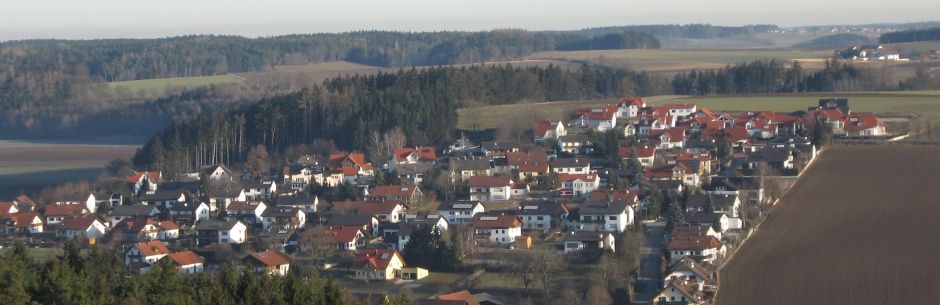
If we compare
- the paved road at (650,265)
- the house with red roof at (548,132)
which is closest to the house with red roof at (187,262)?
the paved road at (650,265)

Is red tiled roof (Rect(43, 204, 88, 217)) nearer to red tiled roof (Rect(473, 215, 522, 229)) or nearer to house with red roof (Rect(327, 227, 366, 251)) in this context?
house with red roof (Rect(327, 227, 366, 251))

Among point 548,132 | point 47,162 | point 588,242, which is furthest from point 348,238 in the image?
point 47,162

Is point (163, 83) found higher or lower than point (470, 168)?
lower

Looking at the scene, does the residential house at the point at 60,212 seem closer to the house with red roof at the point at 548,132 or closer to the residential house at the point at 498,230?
the residential house at the point at 498,230

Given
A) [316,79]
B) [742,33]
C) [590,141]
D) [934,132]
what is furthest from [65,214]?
[742,33]

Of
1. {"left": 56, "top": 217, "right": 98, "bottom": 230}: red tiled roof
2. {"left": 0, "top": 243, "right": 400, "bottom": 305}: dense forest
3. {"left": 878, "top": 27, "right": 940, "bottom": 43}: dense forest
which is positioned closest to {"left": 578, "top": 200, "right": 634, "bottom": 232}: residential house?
{"left": 56, "top": 217, "right": 98, "bottom": 230}: red tiled roof

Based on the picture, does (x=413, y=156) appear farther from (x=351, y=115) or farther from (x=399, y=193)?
(x=351, y=115)
